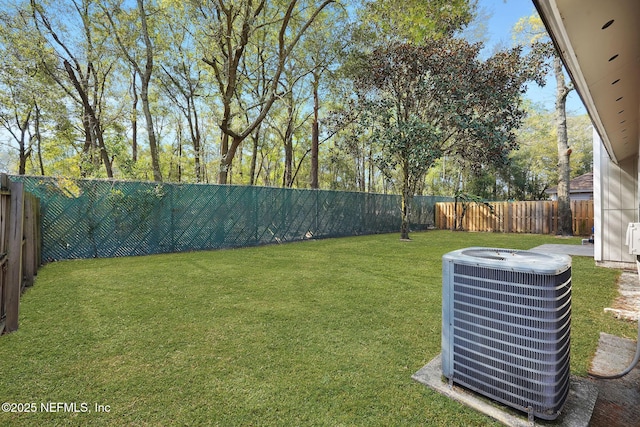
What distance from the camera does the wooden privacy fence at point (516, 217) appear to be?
10.1m

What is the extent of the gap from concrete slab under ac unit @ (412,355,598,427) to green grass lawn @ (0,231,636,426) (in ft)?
0.21

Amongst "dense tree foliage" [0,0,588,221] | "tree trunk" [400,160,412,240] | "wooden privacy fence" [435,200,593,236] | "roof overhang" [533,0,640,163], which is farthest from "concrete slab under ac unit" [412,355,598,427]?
"wooden privacy fence" [435,200,593,236]

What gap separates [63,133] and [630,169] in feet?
59.8

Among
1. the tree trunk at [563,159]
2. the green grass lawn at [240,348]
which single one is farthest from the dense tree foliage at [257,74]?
the green grass lawn at [240,348]

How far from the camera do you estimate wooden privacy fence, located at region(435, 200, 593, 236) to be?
10.1 metres

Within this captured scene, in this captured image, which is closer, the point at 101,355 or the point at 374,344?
the point at 101,355

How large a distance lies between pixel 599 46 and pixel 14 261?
4.24 m

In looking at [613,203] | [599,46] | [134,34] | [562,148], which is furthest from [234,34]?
[562,148]

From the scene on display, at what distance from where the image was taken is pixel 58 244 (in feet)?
18.5

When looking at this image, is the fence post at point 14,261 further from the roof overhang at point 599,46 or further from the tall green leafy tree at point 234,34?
the tall green leafy tree at point 234,34

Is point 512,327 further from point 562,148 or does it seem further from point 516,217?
point 516,217

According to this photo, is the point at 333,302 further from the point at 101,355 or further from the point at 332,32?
the point at 332,32

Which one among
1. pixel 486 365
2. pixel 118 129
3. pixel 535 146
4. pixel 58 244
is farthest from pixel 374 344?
pixel 535 146

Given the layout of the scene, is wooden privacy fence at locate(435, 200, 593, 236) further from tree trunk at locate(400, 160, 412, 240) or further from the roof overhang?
the roof overhang
